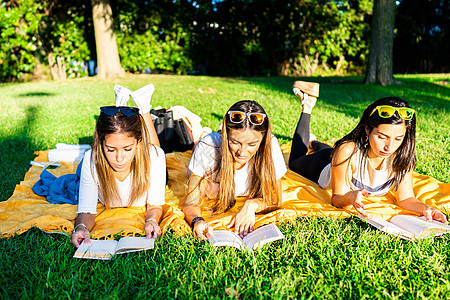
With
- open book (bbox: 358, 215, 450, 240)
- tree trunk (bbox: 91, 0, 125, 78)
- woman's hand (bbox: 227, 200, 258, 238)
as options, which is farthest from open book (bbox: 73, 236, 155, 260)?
tree trunk (bbox: 91, 0, 125, 78)

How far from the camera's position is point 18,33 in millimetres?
11953

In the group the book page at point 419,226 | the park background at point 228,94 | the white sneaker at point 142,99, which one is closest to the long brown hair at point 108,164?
the park background at point 228,94

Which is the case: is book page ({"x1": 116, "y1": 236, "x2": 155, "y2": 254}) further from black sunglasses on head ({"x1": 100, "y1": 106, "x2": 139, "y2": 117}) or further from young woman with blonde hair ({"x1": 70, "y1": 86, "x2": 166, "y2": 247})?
black sunglasses on head ({"x1": 100, "y1": 106, "x2": 139, "y2": 117})

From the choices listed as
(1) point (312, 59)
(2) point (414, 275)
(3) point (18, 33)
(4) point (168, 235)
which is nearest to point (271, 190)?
(4) point (168, 235)

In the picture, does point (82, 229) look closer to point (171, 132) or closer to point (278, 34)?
point (171, 132)

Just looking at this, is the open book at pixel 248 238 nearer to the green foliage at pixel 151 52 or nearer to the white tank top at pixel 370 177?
the white tank top at pixel 370 177

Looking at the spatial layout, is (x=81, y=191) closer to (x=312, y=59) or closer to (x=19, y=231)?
(x=19, y=231)

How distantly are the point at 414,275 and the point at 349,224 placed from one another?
0.71 meters

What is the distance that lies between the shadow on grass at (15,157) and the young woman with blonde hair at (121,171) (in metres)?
1.33

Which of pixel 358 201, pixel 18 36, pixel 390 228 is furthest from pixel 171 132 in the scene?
pixel 18 36

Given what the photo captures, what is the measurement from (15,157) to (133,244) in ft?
10.5

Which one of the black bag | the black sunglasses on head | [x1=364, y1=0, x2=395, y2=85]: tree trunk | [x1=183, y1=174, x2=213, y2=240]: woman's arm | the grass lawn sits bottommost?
the grass lawn

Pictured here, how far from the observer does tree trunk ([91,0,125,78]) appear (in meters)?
12.3

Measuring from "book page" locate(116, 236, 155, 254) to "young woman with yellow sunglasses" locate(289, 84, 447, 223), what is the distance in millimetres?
1659
